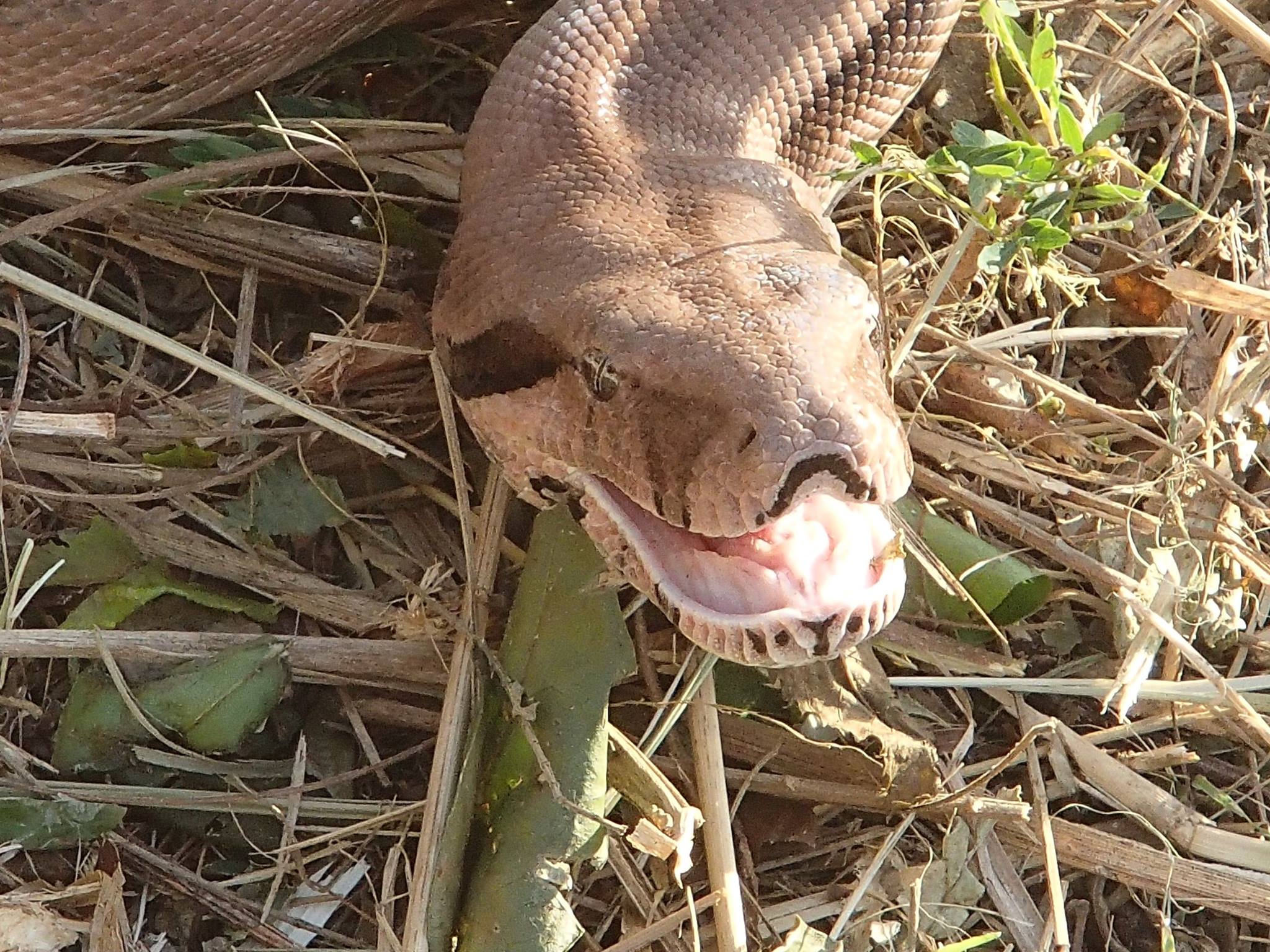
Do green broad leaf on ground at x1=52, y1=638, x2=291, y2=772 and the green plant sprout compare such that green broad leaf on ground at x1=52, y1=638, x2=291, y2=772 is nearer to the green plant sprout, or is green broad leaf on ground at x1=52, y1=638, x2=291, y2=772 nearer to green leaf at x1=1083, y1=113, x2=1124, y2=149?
the green plant sprout

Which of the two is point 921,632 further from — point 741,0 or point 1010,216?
point 741,0

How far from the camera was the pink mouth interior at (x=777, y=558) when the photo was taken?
2.40m

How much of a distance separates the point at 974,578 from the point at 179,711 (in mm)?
1886

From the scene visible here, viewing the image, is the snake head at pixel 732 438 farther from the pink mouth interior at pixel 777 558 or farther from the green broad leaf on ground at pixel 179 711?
the green broad leaf on ground at pixel 179 711

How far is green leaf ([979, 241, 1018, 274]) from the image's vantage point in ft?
9.39

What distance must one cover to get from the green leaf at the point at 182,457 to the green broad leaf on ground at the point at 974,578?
1.68 meters

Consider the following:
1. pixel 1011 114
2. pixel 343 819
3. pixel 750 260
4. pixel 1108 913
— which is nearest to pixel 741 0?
pixel 1011 114

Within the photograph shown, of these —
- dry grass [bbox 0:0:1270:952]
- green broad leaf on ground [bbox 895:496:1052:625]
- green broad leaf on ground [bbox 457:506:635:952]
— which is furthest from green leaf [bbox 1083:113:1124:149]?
green broad leaf on ground [bbox 457:506:635:952]

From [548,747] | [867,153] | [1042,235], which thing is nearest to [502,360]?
[548,747]

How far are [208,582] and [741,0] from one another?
1972mm

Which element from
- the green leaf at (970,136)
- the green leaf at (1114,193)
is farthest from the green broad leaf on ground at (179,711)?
the green leaf at (1114,193)

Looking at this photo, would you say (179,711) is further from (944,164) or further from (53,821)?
(944,164)

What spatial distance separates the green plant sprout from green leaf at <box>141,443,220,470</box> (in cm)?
164

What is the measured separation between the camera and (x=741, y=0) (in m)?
3.26
